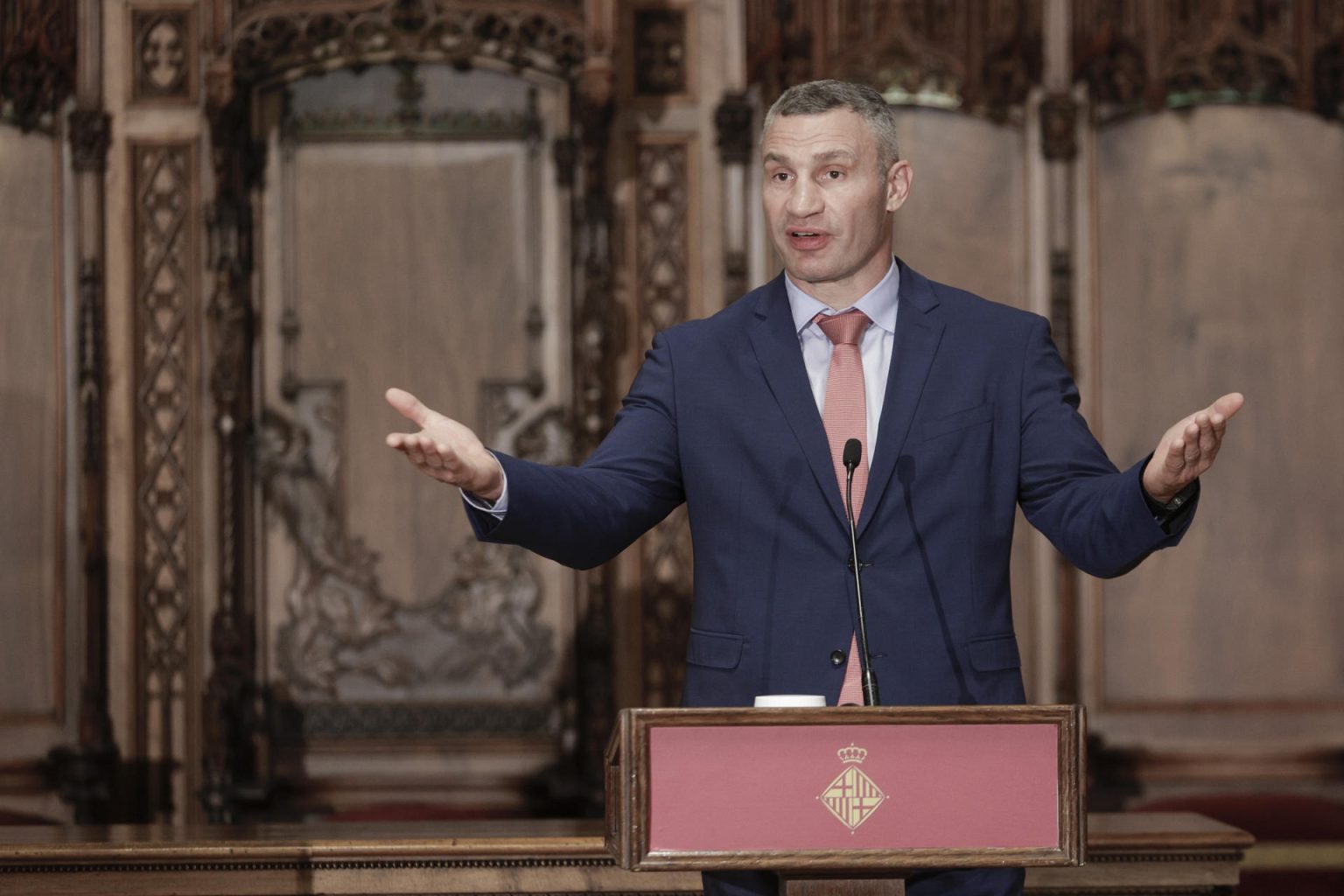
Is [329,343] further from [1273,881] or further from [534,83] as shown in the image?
[1273,881]

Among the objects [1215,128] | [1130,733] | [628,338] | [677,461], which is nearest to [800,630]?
[677,461]

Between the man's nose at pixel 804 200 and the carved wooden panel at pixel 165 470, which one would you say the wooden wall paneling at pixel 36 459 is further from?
the man's nose at pixel 804 200

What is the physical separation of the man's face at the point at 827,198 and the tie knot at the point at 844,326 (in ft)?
0.12

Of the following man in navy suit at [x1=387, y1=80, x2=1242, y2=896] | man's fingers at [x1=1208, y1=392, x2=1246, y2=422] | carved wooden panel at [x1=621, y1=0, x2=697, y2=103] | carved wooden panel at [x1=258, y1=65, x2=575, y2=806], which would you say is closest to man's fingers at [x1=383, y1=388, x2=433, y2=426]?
man in navy suit at [x1=387, y1=80, x2=1242, y2=896]

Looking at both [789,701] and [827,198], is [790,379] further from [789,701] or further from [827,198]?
[789,701]

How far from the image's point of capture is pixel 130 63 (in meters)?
5.57

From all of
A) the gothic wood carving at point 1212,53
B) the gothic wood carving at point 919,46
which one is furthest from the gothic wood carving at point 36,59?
the gothic wood carving at point 1212,53

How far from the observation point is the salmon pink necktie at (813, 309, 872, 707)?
2168 mm

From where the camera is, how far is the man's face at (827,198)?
2305 millimetres

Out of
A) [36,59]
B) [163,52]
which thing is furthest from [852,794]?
[36,59]

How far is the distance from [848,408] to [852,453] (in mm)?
227

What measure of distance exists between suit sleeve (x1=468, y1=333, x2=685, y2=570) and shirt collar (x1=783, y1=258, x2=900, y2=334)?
0.20 metres

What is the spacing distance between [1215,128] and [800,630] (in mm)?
4173

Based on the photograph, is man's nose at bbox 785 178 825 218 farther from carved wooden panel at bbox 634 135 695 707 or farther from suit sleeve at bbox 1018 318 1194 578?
carved wooden panel at bbox 634 135 695 707
